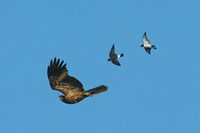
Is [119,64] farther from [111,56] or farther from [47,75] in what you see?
[47,75]

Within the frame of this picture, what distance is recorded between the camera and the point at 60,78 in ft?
111

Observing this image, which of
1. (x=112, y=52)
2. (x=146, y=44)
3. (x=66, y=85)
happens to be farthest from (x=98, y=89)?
(x=146, y=44)

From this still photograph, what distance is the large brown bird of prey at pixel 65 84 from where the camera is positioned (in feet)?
111

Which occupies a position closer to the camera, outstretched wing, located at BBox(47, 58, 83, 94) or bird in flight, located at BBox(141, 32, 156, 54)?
outstretched wing, located at BBox(47, 58, 83, 94)

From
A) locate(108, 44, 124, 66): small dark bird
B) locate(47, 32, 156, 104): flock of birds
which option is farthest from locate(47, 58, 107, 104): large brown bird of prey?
locate(108, 44, 124, 66): small dark bird

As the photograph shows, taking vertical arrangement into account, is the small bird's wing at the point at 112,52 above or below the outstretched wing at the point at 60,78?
above

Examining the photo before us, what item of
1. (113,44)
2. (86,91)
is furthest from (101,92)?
(113,44)

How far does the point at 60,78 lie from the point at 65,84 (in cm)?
29

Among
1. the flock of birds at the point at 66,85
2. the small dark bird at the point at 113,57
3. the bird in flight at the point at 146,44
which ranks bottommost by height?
the flock of birds at the point at 66,85

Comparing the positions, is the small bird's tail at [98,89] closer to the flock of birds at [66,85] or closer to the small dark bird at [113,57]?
the flock of birds at [66,85]

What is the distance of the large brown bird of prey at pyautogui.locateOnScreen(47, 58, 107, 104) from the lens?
3369 centimetres

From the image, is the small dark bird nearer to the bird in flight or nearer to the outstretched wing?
the bird in flight

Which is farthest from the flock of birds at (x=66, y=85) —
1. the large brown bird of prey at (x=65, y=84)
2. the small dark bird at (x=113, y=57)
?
the small dark bird at (x=113, y=57)

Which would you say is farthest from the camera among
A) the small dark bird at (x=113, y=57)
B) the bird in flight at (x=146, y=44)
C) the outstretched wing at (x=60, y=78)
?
the bird in flight at (x=146, y=44)
